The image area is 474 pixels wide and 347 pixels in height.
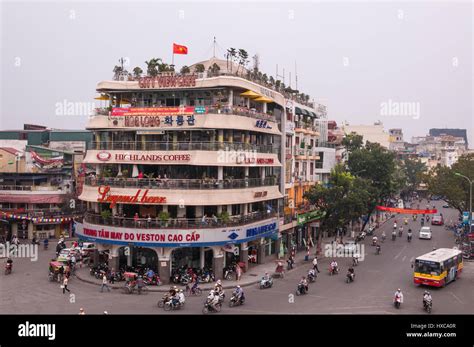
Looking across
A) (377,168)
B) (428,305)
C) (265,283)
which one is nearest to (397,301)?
(428,305)

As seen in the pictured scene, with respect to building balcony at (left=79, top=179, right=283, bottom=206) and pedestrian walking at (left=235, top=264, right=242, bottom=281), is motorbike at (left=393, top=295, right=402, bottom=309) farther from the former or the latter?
building balcony at (left=79, top=179, right=283, bottom=206)

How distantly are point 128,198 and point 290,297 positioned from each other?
14.3m

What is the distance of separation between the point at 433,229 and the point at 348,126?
58.7 meters

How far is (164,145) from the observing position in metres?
37.5

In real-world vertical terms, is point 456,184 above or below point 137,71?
below

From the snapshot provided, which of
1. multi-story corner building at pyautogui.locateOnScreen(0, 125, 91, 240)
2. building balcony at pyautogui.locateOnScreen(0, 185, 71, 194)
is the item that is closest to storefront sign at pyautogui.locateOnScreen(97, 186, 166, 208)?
multi-story corner building at pyautogui.locateOnScreen(0, 125, 91, 240)

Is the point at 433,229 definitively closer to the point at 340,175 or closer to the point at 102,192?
the point at 340,175

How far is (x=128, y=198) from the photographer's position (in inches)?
1430

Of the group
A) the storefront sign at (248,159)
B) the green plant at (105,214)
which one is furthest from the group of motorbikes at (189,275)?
the storefront sign at (248,159)

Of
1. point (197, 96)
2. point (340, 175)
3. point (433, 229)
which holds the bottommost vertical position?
point (433, 229)

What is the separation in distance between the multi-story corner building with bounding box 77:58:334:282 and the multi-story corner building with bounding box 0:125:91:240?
54.7 ft

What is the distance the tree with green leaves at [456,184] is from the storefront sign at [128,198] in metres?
40.7

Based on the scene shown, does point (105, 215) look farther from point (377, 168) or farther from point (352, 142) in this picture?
point (352, 142)
